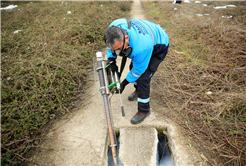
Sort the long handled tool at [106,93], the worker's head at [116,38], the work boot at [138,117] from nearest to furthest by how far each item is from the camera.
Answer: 1. the worker's head at [116,38]
2. the long handled tool at [106,93]
3. the work boot at [138,117]

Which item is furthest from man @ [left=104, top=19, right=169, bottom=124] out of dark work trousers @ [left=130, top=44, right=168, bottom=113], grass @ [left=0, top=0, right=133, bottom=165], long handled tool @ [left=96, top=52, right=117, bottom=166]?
grass @ [left=0, top=0, right=133, bottom=165]

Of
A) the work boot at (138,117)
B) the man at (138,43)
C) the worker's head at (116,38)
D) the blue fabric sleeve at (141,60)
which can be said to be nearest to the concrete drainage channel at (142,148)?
the work boot at (138,117)

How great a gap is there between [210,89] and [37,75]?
3651mm

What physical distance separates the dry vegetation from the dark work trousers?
1.84 feet

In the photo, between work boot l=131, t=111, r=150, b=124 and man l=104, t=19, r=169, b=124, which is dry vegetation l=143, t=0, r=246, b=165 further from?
man l=104, t=19, r=169, b=124

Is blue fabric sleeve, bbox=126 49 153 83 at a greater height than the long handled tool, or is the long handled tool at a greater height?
blue fabric sleeve, bbox=126 49 153 83

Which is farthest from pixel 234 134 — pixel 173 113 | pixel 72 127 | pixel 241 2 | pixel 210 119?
pixel 241 2

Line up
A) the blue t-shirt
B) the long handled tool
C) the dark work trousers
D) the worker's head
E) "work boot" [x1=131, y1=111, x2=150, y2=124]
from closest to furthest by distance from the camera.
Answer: the worker's head < the blue t-shirt < the long handled tool < the dark work trousers < "work boot" [x1=131, y1=111, x2=150, y2=124]

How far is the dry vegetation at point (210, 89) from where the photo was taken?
172 centimetres

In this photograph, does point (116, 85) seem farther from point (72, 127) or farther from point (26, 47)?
point (26, 47)

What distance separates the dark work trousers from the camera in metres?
1.75

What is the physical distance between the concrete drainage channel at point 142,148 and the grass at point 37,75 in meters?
1.25

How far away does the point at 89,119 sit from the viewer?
7.22ft

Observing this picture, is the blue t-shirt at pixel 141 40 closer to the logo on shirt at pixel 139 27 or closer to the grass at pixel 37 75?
the logo on shirt at pixel 139 27
